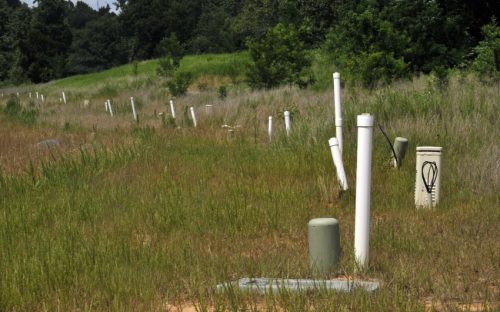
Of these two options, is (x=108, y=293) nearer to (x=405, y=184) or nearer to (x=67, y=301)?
(x=67, y=301)

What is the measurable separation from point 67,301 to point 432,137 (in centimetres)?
676

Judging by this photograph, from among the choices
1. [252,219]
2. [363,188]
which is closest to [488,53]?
[252,219]

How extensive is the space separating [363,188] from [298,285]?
93 cm

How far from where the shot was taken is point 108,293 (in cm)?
403

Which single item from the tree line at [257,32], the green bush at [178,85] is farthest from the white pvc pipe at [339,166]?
the green bush at [178,85]

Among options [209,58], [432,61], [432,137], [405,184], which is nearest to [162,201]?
[405,184]

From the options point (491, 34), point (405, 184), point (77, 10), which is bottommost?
point (405, 184)

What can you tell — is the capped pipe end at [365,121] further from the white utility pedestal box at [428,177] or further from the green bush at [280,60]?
the green bush at [280,60]

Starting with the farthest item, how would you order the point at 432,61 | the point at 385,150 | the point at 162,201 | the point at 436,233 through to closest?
1. the point at 432,61
2. the point at 385,150
3. the point at 162,201
4. the point at 436,233

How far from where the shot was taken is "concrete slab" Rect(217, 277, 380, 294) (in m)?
3.80

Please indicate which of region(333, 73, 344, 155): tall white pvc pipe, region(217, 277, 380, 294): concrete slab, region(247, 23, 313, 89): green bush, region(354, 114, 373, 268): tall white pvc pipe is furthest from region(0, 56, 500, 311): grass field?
region(247, 23, 313, 89): green bush

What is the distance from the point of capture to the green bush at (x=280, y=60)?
89.7 feet

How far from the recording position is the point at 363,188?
434cm

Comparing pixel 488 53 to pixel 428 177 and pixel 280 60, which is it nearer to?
pixel 280 60
